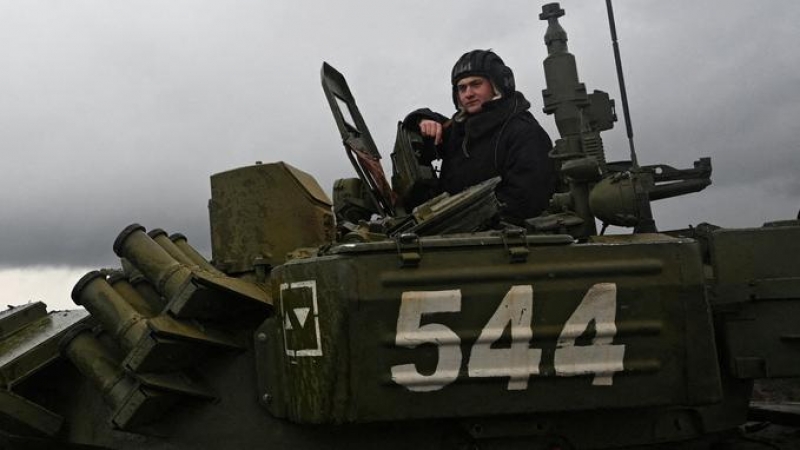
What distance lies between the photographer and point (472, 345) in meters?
3.89

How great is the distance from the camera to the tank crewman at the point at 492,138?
18.1ft

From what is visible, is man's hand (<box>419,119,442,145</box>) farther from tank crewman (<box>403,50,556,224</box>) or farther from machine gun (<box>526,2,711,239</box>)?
machine gun (<box>526,2,711,239</box>)

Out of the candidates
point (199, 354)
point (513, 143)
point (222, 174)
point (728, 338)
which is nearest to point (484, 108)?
point (513, 143)

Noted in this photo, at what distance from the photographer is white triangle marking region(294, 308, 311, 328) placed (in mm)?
4008

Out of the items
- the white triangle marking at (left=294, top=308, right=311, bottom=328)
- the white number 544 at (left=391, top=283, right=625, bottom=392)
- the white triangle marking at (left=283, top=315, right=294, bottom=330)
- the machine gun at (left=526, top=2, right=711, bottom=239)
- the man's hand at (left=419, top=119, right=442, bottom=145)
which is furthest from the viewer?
Answer: the man's hand at (left=419, top=119, right=442, bottom=145)

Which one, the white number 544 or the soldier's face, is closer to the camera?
the white number 544

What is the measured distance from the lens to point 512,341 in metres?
3.91

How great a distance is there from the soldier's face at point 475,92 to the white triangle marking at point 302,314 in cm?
272

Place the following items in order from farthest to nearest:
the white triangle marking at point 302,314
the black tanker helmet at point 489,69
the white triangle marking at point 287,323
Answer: the black tanker helmet at point 489,69, the white triangle marking at point 287,323, the white triangle marking at point 302,314

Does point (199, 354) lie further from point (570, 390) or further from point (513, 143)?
point (513, 143)

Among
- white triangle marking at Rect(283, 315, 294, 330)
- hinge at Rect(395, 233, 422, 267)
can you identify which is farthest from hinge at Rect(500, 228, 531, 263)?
white triangle marking at Rect(283, 315, 294, 330)

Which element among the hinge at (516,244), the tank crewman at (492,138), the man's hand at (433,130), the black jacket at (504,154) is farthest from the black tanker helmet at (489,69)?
the hinge at (516,244)

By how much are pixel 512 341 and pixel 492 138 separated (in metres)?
2.37

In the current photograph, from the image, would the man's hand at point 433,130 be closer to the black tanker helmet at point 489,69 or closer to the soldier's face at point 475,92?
the soldier's face at point 475,92
